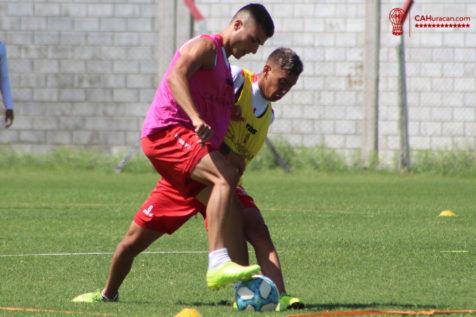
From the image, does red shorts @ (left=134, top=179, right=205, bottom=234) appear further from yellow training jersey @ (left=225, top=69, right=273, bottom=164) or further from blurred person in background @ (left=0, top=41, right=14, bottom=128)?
blurred person in background @ (left=0, top=41, right=14, bottom=128)

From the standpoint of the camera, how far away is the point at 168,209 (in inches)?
298

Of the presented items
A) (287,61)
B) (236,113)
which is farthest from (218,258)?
(287,61)

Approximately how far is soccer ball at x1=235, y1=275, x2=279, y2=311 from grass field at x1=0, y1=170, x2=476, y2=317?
0.10 metres

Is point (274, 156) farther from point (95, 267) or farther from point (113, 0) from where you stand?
point (95, 267)

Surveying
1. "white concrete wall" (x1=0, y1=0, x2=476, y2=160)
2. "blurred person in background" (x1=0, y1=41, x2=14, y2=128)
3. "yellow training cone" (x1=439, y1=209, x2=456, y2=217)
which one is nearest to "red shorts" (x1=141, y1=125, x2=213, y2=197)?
"yellow training cone" (x1=439, y1=209, x2=456, y2=217)

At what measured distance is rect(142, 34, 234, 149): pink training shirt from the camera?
730 cm

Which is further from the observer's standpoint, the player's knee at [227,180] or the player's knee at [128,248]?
the player's knee at [128,248]

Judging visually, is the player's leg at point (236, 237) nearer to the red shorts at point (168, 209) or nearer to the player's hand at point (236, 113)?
the red shorts at point (168, 209)

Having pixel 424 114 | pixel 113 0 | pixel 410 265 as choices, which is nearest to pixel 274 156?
pixel 424 114

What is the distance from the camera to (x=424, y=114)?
2264 centimetres

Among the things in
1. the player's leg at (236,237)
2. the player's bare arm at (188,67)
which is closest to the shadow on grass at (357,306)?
the player's leg at (236,237)

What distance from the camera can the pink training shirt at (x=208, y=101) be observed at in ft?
24.0

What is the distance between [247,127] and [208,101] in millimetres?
572

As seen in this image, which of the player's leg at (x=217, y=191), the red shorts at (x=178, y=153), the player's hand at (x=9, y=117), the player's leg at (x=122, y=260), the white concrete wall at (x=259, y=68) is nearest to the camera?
the player's leg at (x=217, y=191)
